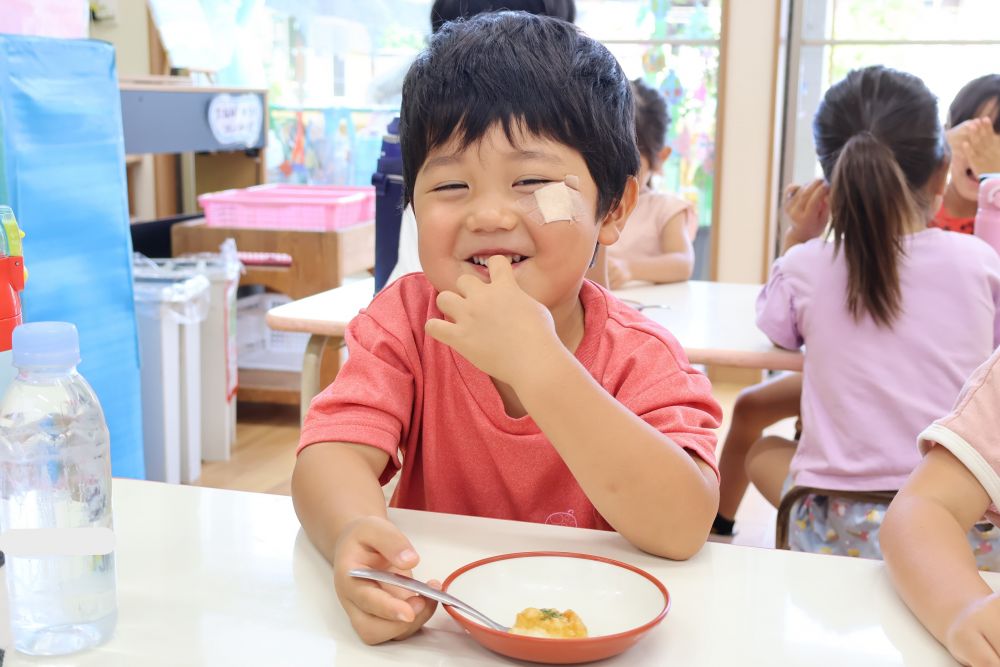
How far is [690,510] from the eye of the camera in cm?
83

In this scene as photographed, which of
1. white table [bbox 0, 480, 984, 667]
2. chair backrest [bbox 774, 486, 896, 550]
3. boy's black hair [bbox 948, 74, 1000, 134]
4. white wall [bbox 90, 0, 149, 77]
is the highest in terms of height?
white wall [bbox 90, 0, 149, 77]

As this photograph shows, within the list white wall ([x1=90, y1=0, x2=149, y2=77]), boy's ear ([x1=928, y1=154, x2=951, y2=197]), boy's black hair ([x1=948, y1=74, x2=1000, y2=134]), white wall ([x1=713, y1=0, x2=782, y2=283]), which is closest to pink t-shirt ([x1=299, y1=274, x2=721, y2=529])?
boy's ear ([x1=928, y1=154, x2=951, y2=197])

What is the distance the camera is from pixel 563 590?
75cm

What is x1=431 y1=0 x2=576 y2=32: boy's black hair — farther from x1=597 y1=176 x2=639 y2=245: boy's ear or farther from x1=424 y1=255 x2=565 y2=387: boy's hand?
x1=424 y1=255 x2=565 y2=387: boy's hand

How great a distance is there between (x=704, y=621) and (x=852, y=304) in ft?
3.61

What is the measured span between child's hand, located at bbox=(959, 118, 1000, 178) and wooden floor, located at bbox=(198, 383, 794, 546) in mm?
1025

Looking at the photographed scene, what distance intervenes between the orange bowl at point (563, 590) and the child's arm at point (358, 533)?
0.12 feet

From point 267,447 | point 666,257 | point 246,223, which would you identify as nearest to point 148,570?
point 666,257

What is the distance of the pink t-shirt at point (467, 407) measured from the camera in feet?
3.18

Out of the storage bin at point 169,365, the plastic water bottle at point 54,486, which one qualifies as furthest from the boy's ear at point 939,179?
the storage bin at point 169,365

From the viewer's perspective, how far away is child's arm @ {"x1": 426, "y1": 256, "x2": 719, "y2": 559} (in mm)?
800

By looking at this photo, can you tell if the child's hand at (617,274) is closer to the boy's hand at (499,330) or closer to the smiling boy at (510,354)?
the smiling boy at (510,354)

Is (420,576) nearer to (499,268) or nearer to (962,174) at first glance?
(499,268)

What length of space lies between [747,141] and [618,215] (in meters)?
3.02
